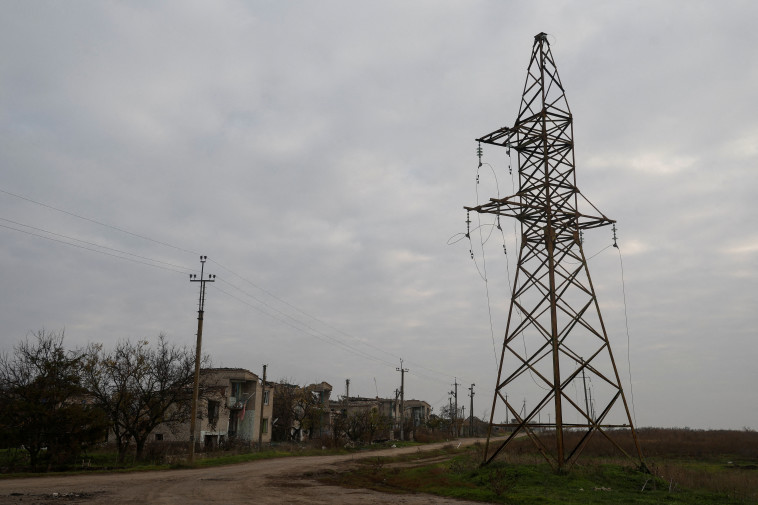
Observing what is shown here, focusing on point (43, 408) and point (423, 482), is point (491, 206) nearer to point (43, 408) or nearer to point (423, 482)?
point (423, 482)

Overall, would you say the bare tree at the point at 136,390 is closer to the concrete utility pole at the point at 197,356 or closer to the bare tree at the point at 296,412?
the concrete utility pole at the point at 197,356

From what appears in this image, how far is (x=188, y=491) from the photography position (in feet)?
60.6

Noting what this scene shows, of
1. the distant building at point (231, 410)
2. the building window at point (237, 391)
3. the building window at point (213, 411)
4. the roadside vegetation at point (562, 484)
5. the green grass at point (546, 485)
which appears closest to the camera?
the green grass at point (546, 485)

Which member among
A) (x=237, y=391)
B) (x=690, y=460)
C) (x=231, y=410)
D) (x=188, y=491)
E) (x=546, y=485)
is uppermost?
(x=237, y=391)

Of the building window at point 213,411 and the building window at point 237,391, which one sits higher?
the building window at point 237,391

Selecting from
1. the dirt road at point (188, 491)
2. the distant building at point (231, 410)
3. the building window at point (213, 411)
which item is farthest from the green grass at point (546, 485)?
the building window at point (213, 411)

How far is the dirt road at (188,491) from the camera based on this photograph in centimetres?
1605

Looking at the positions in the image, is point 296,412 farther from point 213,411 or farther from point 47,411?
point 47,411

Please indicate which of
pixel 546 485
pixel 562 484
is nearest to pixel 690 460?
pixel 562 484

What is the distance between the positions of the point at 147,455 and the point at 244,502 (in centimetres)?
2436

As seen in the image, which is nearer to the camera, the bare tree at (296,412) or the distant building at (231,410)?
the distant building at (231,410)

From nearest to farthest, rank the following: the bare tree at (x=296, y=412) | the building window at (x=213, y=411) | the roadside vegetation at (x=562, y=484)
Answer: the roadside vegetation at (x=562, y=484) → the building window at (x=213, y=411) → the bare tree at (x=296, y=412)

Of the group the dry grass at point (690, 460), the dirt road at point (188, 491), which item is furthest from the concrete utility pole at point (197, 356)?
the dry grass at point (690, 460)

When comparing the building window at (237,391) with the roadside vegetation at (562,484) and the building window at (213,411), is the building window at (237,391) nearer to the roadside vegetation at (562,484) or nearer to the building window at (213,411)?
the building window at (213,411)
